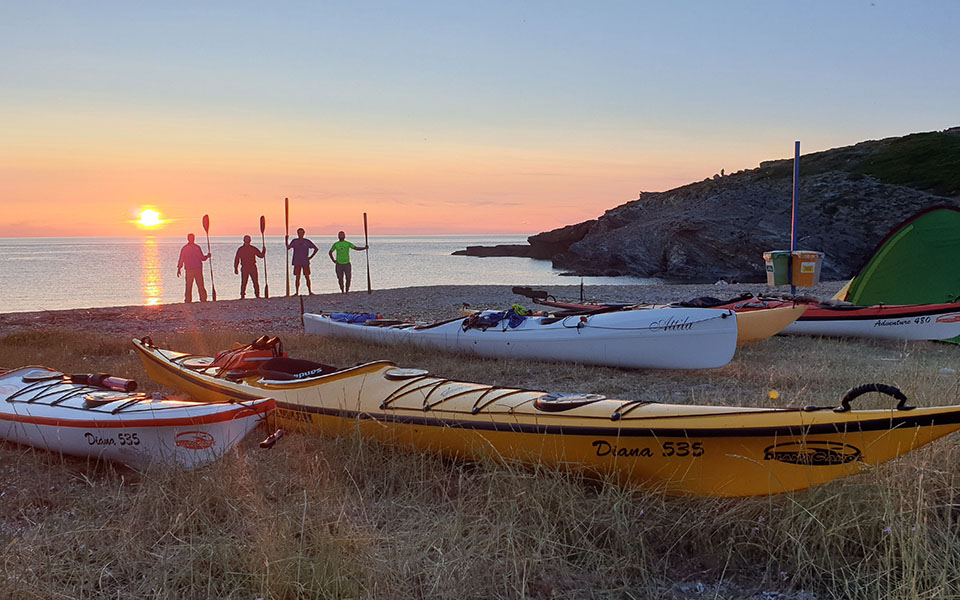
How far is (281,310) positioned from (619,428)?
12880 mm

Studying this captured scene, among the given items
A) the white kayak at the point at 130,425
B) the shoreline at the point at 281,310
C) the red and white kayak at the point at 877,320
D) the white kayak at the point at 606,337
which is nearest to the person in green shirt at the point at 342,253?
the shoreline at the point at 281,310

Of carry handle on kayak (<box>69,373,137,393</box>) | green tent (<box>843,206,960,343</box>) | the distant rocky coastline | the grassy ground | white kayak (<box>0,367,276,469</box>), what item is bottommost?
the grassy ground

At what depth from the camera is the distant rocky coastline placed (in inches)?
1380

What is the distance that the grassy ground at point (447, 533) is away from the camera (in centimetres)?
284

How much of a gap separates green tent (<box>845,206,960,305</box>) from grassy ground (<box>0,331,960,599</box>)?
20.0ft

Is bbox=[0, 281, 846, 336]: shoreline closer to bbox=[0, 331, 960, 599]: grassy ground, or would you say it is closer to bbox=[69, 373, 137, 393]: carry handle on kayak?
bbox=[69, 373, 137, 393]: carry handle on kayak

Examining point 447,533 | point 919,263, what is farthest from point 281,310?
point 447,533

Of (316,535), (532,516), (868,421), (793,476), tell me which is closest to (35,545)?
(316,535)

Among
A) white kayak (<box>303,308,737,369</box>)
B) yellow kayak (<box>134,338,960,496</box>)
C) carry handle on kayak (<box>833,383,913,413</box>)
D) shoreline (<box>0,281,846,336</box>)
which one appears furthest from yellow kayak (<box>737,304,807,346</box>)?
shoreline (<box>0,281,846,336</box>)

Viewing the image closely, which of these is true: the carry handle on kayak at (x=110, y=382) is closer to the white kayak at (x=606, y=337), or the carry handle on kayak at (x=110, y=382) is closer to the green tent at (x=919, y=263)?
the white kayak at (x=606, y=337)

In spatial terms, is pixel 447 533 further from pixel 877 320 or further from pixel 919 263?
pixel 919 263

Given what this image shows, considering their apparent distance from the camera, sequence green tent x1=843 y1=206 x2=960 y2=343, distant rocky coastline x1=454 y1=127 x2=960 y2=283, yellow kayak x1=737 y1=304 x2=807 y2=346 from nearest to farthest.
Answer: yellow kayak x1=737 y1=304 x2=807 y2=346
green tent x1=843 y1=206 x2=960 y2=343
distant rocky coastline x1=454 y1=127 x2=960 y2=283

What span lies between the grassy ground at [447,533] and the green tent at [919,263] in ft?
20.0

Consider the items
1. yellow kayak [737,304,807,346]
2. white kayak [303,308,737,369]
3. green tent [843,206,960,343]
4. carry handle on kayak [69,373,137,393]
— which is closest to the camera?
carry handle on kayak [69,373,137,393]
